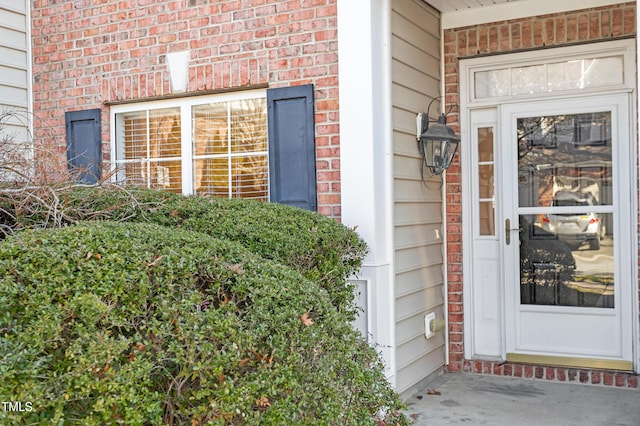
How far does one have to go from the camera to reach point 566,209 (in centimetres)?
498

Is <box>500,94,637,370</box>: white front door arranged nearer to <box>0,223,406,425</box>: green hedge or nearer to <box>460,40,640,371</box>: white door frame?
<box>460,40,640,371</box>: white door frame

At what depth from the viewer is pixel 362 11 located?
429 cm

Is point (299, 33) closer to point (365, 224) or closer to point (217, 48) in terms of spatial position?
point (217, 48)

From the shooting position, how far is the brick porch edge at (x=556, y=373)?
15.6ft

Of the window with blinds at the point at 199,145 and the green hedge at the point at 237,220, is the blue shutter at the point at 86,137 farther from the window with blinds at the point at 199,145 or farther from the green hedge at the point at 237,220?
the green hedge at the point at 237,220

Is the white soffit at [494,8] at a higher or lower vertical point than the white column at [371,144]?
higher

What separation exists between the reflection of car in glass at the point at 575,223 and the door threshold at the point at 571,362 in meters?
0.82

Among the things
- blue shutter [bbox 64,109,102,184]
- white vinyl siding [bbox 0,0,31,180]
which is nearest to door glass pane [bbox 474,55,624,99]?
blue shutter [bbox 64,109,102,184]

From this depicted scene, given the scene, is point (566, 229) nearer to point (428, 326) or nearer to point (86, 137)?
point (428, 326)

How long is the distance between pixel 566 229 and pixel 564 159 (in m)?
0.52

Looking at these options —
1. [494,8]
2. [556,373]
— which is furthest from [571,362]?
[494,8]

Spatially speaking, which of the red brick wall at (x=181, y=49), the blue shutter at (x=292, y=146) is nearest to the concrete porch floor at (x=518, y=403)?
the red brick wall at (x=181, y=49)

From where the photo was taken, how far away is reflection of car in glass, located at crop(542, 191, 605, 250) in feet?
16.1

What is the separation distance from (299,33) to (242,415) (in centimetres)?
310
